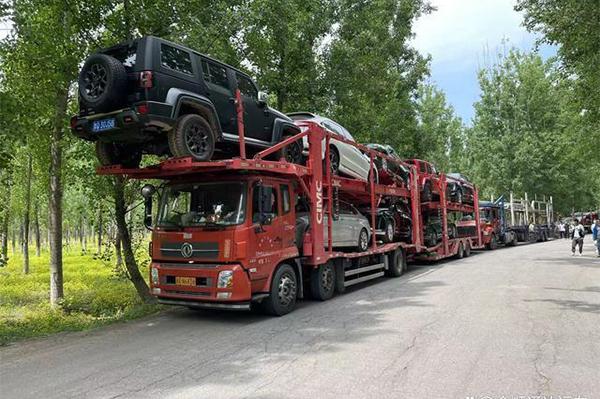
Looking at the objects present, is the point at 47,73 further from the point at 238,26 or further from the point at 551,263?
the point at 551,263

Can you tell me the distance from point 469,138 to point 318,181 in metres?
41.0

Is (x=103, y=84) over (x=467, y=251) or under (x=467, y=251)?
over

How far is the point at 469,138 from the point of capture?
154 ft

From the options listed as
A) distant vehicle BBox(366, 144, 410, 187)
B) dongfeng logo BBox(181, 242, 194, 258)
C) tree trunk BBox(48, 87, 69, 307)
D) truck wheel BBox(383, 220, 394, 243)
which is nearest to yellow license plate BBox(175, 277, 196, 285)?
dongfeng logo BBox(181, 242, 194, 258)

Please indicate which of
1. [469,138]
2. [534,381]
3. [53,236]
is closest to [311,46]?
[53,236]

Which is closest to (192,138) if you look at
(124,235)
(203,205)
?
(203,205)

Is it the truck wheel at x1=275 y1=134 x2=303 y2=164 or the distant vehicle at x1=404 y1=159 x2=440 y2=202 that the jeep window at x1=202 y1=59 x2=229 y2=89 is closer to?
the truck wheel at x1=275 y1=134 x2=303 y2=164

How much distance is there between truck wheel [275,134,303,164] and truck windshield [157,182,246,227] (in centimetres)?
145

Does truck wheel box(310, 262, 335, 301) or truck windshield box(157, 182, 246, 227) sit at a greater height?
truck windshield box(157, 182, 246, 227)

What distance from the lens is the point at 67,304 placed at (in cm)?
1266

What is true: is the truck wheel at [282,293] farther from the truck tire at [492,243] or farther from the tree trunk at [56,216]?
the truck tire at [492,243]

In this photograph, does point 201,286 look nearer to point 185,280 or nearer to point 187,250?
point 185,280

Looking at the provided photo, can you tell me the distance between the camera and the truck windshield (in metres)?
7.94

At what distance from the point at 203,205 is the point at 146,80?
7.78ft
